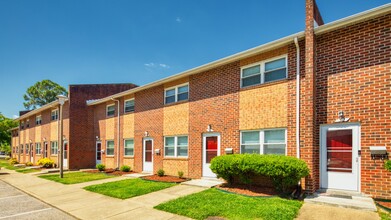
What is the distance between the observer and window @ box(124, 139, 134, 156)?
16184mm

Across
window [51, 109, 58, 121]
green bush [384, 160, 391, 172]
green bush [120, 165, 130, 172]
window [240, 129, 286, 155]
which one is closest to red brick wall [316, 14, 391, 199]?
green bush [384, 160, 391, 172]

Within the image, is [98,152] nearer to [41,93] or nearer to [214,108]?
[214,108]

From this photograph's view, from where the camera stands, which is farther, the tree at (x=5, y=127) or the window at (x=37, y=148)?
the tree at (x=5, y=127)

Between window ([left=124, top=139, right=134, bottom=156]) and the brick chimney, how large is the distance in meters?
11.6

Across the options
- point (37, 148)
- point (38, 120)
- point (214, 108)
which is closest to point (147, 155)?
point (214, 108)

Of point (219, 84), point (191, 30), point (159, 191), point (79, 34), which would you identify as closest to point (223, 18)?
point (191, 30)

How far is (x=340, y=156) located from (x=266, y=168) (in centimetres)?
240

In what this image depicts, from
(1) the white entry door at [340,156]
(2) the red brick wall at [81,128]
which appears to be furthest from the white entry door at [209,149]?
(2) the red brick wall at [81,128]

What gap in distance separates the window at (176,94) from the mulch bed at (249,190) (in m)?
5.40

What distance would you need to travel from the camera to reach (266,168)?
7.50 metres

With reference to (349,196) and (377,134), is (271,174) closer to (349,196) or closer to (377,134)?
(349,196)

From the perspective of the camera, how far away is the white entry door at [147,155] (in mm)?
14432

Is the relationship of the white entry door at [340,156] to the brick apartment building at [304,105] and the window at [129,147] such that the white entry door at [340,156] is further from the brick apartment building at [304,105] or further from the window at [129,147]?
the window at [129,147]

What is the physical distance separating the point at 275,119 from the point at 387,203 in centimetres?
394
